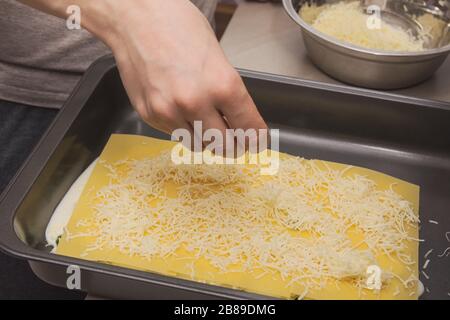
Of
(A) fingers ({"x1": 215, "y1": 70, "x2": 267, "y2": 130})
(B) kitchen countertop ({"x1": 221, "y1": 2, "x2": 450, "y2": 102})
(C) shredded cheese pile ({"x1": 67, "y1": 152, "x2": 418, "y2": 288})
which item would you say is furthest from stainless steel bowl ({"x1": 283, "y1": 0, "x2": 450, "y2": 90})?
(A) fingers ({"x1": 215, "y1": 70, "x2": 267, "y2": 130})

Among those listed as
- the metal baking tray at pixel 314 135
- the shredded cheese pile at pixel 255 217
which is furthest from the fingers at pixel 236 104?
the metal baking tray at pixel 314 135

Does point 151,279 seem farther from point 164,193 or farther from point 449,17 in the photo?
point 449,17

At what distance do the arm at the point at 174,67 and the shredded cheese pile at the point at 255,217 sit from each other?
222mm

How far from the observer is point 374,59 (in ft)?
3.42

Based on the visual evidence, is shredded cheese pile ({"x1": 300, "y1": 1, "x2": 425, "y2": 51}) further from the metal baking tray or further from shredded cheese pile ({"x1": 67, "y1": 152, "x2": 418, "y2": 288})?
shredded cheese pile ({"x1": 67, "y1": 152, "x2": 418, "y2": 288})

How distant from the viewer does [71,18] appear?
2.78ft

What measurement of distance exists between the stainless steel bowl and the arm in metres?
0.38

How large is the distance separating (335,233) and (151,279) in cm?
33

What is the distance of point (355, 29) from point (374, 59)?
0.60 feet

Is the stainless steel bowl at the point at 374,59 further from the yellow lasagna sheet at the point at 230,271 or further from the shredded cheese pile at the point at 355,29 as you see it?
the yellow lasagna sheet at the point at 230,271

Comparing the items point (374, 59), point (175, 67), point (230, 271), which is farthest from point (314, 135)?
point (175, 67)

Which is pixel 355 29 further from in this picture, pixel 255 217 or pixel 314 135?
pixel 255 217

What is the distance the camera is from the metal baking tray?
910 millimetres

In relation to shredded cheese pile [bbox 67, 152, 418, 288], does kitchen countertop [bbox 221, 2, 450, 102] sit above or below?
above
